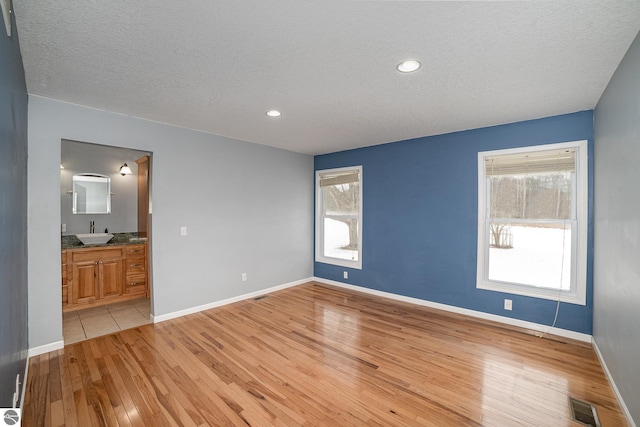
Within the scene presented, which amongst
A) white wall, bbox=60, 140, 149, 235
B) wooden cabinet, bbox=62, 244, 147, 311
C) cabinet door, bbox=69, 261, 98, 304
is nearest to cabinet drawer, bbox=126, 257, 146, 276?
wooden cabinet, bbox=62, 244, 147, 311

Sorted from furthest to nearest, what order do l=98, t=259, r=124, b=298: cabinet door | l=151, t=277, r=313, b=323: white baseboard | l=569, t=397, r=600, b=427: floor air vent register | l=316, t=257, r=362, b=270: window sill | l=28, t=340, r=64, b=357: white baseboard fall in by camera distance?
l=316, t=257, r=362, b=270: window sill → l=98, t=259, r=124, b=298: cabinet door → l=151, t=277, r=313, b=323: white baseboard → l=28, t=340, r=64, b=357: white baseboard → l=569, t=397, r=600, b=427: floor air vent register

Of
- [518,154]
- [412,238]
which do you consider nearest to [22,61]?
[412,238]


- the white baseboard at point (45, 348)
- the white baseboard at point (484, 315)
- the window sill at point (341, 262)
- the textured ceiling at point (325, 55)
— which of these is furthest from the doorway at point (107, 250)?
the white baseboard at point (484, 315)

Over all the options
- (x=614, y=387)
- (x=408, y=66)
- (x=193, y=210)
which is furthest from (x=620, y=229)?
(x=193, y=210)

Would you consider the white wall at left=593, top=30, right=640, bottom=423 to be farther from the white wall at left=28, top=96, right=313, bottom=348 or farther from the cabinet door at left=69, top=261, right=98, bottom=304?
the cabinet door at left=69, top=261, right=98, bottom=304

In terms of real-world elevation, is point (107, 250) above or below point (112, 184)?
below

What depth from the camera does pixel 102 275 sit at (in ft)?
13.1

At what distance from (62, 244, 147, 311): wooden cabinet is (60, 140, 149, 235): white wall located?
1131mm

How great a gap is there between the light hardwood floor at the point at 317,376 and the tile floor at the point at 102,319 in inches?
9.3

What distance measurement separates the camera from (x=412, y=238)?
4277 mm

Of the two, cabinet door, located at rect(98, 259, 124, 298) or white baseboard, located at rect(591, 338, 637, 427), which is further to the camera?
cabinet door, located at rect(98, 259, 124, 298)

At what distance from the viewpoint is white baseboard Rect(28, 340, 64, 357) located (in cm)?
267

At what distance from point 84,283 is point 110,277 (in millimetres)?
299

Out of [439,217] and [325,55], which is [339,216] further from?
[325,55]
